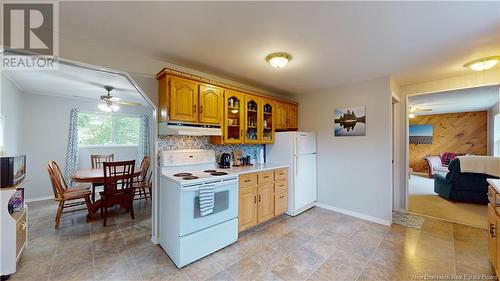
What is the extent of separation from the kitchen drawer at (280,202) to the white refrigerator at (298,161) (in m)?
0.09

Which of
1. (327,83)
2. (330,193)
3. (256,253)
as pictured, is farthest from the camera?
(330,193)

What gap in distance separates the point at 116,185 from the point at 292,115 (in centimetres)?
359

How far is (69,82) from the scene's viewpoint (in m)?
3.51

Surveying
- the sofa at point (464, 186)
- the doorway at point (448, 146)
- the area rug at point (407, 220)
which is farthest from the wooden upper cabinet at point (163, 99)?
the sofa at point (464, 186)

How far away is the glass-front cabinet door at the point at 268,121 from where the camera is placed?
368cm

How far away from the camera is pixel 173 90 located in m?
2.39

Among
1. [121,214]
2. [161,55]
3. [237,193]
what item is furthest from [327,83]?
[121,214]

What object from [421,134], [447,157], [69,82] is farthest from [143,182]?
[421,134]

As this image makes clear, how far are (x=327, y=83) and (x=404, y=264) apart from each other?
284 cm

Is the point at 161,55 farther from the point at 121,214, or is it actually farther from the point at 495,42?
the point at 495,42

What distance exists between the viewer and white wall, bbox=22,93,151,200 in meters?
4.25

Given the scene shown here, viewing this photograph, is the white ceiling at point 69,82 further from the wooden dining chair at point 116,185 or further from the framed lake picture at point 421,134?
the framed lake picture at point 421,134

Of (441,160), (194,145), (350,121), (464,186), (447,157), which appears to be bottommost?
(464,186)

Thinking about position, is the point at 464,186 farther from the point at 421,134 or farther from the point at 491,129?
the point at 421,134
